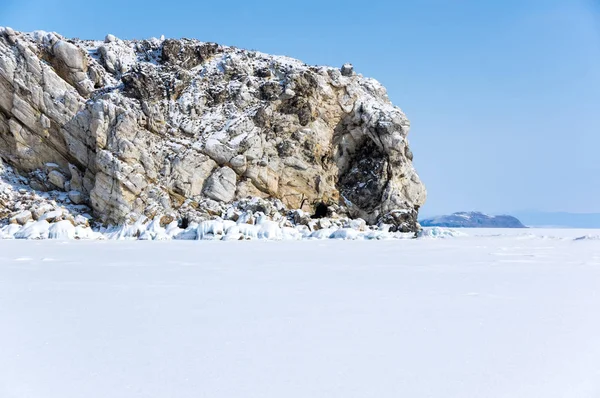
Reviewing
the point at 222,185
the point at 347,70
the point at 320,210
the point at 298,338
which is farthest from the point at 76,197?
the point at 298,338

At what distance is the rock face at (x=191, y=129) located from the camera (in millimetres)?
30500

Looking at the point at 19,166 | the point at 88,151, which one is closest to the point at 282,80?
the point at 88,151

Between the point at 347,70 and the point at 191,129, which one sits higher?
the point at 347,70

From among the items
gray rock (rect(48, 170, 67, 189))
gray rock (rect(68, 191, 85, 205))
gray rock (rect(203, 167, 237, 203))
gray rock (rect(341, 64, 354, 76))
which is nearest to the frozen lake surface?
gray rock (rect(203, 167, 237, 203))

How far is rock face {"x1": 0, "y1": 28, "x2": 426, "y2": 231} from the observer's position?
30.5 metres

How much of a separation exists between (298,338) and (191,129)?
31.2 m

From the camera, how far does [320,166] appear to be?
35.6 m

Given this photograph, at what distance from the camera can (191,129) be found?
110 feet

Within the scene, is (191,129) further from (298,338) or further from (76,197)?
(298,338)

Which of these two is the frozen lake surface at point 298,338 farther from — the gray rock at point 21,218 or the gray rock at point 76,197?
the gray rock at point 76,197

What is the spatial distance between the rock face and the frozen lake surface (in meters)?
23.8

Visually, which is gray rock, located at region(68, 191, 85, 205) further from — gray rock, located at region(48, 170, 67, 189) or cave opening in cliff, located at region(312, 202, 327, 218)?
cave opening in cliff, located at region(312, 202, 327, 218)

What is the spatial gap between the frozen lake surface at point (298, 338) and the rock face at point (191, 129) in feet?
77.9

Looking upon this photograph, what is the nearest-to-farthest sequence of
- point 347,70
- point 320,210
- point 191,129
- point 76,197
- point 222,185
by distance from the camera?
1. point 76,197
2. point 222,185
3. point 191,129
4. point 320,210
5. point 347,70
